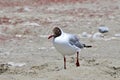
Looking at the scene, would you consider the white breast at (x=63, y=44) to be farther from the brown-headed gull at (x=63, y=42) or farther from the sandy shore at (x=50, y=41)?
the sandy shore at (x=50, y=41)

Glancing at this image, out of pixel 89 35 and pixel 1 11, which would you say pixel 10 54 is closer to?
pixel 89 35

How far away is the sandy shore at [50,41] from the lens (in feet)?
30.3


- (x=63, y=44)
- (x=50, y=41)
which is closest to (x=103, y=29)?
Result: (x=50, y=41)

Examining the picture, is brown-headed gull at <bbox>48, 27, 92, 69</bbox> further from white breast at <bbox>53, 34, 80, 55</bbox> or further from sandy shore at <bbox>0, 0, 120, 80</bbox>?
sandy shore at <bbox>0, 0, 120, 80</bbox>

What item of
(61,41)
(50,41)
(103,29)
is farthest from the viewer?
(103,29)

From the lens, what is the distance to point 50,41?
1370 cm

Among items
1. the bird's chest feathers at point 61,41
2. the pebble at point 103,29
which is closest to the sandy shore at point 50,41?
the pebble at point 103,29

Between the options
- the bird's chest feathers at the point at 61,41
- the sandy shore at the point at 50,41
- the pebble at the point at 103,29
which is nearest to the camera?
the bird's chest feathers at the point at 61,41

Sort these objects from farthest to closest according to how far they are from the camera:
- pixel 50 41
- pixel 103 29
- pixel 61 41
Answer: pixel 103 29, pixel 50 41, pixel 61 41

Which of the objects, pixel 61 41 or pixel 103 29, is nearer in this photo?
pixel 61 41

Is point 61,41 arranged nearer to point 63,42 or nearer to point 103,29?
point 63,42

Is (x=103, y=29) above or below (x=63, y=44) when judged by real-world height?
above

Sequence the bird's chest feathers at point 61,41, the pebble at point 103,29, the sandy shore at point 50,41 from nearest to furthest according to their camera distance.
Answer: the bird's chest feathers at point 61,41 < the sandy shore at point 50,41 < the pebble at point 103,29

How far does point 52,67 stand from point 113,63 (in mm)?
1212
